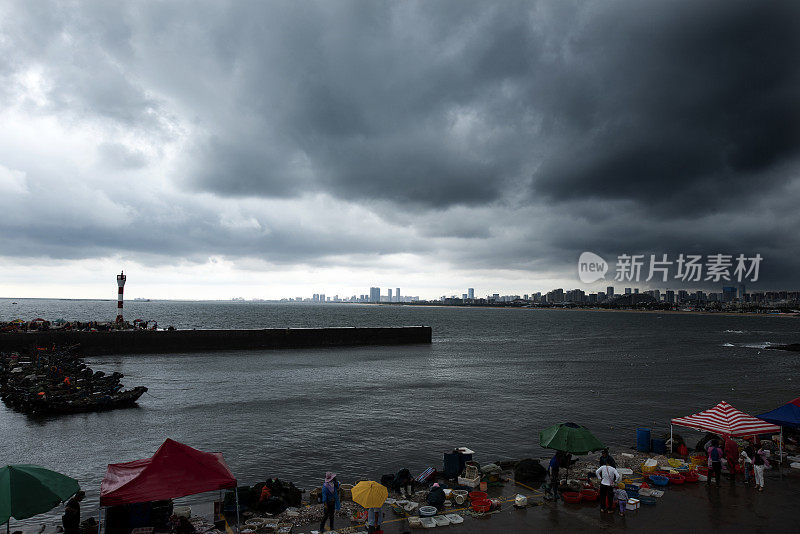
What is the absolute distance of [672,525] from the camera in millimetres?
12508

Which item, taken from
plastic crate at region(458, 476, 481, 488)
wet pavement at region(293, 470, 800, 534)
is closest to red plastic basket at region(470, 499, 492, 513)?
wet pavement at region(293, 470, 800, 534)

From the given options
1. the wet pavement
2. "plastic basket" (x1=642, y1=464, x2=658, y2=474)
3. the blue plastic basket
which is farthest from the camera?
"plastic basket" (x1=642, y1=464, x2=658, y2=474)

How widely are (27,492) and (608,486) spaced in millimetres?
14719

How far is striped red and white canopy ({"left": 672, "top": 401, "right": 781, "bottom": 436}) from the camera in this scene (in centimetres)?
1641

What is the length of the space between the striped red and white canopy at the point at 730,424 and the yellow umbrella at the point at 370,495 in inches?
491

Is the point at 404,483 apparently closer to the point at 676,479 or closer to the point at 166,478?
the point at 166,478

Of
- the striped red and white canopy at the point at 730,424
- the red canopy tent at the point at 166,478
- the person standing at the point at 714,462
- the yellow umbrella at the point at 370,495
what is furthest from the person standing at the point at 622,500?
the red canopy tent at the point at 166,478

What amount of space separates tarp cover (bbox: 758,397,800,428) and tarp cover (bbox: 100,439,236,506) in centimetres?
1915

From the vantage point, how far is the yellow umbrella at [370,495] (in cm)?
1188

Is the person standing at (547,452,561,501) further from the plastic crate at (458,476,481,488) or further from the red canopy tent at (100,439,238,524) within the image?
the red canopy tent at (100,439,238,524)

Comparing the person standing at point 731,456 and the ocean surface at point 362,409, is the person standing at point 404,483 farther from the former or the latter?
the person standing at point 731,456

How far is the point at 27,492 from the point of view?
10.3 meters

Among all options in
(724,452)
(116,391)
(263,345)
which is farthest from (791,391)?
(263,345)

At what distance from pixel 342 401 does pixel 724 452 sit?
2253 cm
